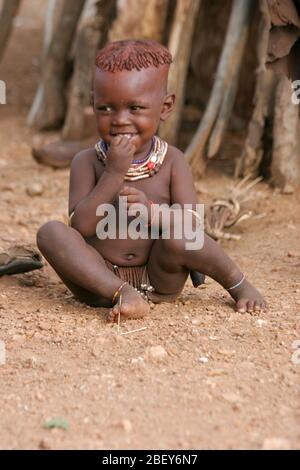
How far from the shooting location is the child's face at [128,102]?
3.39 meters

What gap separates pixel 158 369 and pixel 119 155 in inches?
34.1

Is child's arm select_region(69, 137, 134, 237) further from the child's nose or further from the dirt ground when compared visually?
the dirt ground

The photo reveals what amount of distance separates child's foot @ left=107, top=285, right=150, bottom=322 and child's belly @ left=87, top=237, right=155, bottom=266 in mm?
205

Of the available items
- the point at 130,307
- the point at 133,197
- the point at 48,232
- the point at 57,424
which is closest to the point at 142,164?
the point at 133,197

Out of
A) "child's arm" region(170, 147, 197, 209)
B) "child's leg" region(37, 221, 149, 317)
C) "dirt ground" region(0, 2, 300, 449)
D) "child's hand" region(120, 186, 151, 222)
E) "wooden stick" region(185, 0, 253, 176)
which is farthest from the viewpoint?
"wooden stick" region(185, 0, 253, 176)

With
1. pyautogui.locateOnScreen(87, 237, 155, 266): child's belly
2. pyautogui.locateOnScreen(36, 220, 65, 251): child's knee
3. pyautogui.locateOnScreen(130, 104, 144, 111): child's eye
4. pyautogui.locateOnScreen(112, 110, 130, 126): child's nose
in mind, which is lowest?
pyautogui.locateOnScreen(87, 237, 155, 266): child's belly

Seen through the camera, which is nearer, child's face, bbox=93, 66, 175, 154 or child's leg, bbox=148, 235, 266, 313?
child's face, bbox=93, 66, 175, 154

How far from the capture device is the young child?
11.2ft

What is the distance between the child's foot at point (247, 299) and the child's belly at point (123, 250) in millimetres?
399

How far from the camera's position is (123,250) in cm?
366

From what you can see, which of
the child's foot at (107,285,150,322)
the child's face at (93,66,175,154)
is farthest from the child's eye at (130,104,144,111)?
the child's foot at (107,285,150,322)

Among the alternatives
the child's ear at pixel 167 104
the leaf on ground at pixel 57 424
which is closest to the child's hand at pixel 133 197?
the child's ear at pixel 167 104

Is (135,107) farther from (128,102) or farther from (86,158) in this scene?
(86,158)

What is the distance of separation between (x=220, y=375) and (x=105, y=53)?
134 cm
